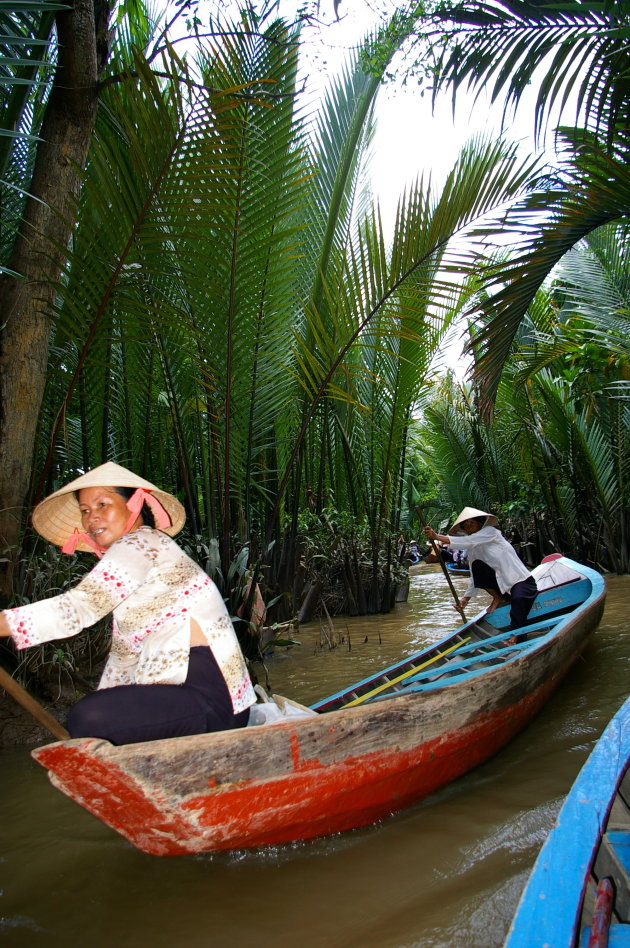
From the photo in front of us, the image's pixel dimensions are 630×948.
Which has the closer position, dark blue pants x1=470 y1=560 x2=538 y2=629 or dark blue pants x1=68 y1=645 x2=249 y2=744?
dark blue pants x1=68 y1=645 x2=249 y2=744

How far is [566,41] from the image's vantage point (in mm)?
3402

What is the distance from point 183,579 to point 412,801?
128cm

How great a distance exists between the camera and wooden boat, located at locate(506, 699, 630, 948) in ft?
3.53

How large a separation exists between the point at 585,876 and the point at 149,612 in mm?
1351

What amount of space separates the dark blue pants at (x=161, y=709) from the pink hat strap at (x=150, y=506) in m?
0.47

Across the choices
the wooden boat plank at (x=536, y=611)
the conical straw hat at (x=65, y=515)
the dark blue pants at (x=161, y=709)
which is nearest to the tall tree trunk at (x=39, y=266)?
the conical straw hat at (x=65, y=515)

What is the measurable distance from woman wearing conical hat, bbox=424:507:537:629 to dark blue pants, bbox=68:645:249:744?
10.5 feet

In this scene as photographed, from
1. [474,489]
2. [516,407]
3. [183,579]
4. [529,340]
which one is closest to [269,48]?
[183,579]

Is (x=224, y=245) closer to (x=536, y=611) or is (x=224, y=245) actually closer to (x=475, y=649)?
(x=475, y=649)

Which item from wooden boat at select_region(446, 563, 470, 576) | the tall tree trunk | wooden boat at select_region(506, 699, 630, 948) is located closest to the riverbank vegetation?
the tall tree trunk

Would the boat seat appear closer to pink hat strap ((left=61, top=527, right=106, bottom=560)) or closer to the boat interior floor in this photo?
the boat interior floor

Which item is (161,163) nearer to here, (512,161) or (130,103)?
(130,103)

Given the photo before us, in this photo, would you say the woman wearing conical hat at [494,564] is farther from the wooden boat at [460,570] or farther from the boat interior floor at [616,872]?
the wooden boat at [460,570]

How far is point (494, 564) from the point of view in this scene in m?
5.04
